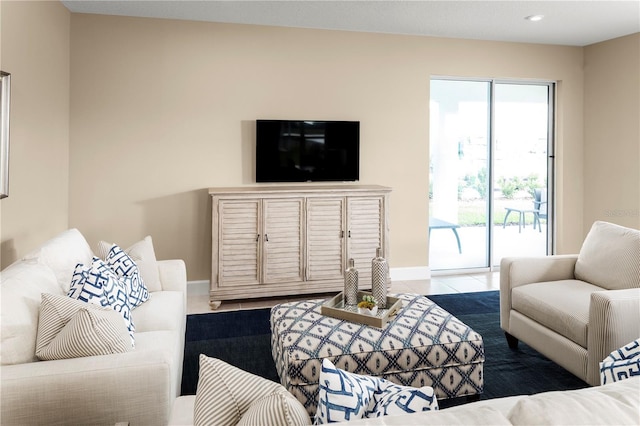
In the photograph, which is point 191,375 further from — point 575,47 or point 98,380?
point 575,47

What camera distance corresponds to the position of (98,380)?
1519 millimetres

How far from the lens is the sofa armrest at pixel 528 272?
10.2 feet

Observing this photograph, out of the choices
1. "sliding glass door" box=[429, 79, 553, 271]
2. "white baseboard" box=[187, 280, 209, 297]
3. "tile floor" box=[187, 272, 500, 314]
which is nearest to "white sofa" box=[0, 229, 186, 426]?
"tile floor" box=[187, 272, 500, 314]

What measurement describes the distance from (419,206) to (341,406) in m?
4.18

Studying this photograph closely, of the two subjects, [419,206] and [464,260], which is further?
[464,260]

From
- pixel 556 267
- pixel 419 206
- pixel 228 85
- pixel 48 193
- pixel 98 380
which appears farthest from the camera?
pixel 419 206

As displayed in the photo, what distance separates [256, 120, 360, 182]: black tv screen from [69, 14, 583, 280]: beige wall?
12 centimetres

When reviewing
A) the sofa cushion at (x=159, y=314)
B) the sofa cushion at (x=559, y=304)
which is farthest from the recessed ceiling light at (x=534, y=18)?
the sofa cushion at (x=159, y=314)

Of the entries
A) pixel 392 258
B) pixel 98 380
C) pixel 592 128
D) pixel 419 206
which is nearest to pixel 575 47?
pixel 592 128

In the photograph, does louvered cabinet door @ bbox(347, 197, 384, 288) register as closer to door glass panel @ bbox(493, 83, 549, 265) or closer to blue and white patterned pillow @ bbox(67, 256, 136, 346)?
door glass panel @ bbox(493, 83, 549, 265)

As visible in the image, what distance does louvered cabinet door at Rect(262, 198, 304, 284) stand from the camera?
4156 mm

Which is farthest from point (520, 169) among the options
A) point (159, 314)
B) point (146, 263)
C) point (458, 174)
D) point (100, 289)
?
point (100, 289)

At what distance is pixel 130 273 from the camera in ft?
8.60

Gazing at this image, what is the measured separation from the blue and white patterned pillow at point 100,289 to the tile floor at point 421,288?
6.04 ft
